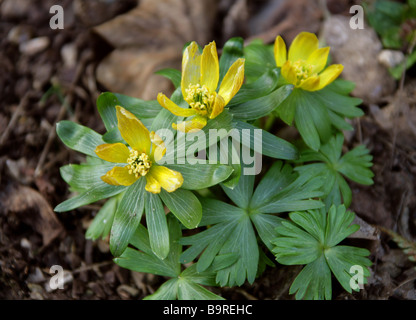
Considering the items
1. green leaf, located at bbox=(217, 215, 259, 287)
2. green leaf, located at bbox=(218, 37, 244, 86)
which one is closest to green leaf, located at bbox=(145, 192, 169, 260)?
green leaf, located at bbox=(217, 215, 259, 287)

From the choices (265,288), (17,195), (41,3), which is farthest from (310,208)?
(41,3)

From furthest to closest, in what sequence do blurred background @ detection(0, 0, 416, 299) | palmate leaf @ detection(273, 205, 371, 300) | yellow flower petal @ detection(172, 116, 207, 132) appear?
blurred background @ detection(0, 0, 416, 299), palmate leaf @ detection(273, 205, 371, 300), yellow flower petal @ detection(172, 116, 207, 132)

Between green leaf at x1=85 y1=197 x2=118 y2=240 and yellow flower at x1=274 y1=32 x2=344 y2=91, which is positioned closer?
yellow flower at x1=274 y1=32 x2=344 y2=91

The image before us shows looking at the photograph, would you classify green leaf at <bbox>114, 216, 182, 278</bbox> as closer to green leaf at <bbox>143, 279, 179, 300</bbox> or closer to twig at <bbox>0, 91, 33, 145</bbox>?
green leaf at <bbox>143, 279, 179, 300</bbox>

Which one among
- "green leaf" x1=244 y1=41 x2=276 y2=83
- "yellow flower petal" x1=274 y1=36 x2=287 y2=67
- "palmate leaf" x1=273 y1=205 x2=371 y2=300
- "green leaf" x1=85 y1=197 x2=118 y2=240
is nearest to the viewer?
"palmate leaf" x1=273 y1=205 x2=371 y2=300

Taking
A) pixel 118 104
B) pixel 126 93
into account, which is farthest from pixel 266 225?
pixel 126 93

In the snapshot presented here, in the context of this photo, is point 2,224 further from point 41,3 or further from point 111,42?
point 41,3

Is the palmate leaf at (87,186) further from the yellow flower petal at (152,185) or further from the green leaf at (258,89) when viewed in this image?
the green leaf at (258,89)
